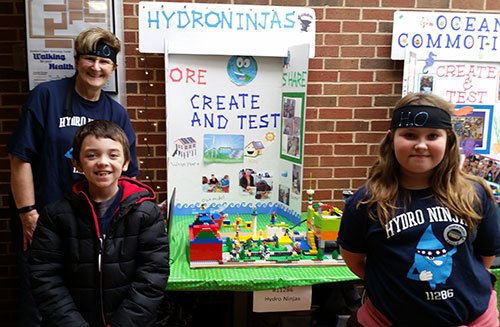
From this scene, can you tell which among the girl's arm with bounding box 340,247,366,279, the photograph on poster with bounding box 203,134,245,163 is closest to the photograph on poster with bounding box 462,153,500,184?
the photograph on poster with bounding box 203,134,245,163

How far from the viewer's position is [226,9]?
111 inches

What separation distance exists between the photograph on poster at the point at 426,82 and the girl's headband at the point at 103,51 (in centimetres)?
200

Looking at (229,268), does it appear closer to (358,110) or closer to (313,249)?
(313,249)

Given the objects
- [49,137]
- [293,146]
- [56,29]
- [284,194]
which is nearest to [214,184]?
[284,194]

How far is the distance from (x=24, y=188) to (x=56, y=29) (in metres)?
0.99

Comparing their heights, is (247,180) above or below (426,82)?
below

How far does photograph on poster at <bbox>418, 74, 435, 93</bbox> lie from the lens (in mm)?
3006

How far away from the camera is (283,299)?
219 centimetres

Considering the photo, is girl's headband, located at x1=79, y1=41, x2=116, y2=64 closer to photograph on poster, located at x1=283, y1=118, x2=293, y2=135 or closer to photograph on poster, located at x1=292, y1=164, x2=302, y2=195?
photograph on poster, located at x1=283, y1=118, x2=293, y2=135

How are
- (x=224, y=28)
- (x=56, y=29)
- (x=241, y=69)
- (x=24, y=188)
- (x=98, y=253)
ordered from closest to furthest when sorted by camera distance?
1. (x=98, y=253)
2. (x=24, y=188)
3. (x=56, y=29)
4. (x=224, y=28)
5. (x=241, y=69)

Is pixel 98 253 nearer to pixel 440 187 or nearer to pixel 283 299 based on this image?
pixel 283 299

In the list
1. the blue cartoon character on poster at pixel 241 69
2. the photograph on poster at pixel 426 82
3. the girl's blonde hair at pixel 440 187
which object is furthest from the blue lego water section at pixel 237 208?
the girl's blonde hair at pixel 440 187

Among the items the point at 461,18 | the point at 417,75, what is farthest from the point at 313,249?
the point at 461,18

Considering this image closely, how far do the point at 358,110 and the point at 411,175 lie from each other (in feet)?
5.21
